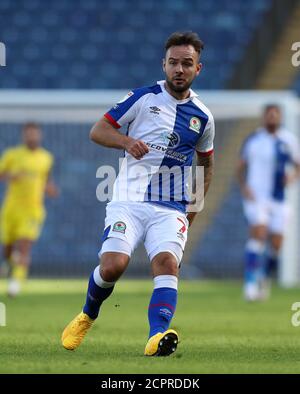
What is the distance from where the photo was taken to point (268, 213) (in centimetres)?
1427

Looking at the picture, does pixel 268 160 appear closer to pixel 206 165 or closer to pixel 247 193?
pixel 247 193

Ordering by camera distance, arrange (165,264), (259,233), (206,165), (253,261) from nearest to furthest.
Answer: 1. (165,264)
2. (206,165)
3. (253,261)
4. (259,233)

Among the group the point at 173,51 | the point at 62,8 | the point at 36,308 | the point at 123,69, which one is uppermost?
the point at 62,8

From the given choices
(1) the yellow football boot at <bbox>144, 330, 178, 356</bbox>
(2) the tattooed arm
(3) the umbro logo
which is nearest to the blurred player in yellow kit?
(2) the tattooed arm

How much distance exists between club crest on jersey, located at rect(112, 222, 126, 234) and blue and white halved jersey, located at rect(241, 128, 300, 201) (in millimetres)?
7450

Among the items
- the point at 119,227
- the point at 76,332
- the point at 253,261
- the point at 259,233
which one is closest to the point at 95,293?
the point at 76,332

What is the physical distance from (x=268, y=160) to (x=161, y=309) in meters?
7.87

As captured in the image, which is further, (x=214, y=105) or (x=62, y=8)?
(x=62, y=8)

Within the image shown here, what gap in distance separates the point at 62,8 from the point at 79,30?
2.13 feet

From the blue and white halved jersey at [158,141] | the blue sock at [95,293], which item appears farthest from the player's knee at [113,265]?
the blue and white halved jersey at [158,141]

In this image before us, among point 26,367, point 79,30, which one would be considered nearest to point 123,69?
point 79,30

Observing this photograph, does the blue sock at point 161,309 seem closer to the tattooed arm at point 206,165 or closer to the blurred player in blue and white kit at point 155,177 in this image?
the blurred player in blue and white kit at point 155,177
